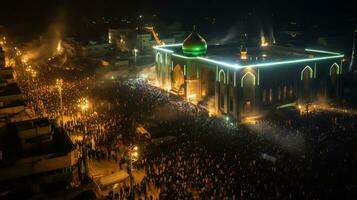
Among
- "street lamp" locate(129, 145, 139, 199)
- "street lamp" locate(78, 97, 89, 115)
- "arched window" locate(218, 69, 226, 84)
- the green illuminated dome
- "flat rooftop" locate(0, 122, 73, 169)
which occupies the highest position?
the green illuminated dome

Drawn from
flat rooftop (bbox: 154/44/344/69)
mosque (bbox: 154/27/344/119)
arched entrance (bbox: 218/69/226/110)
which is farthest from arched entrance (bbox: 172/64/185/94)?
arched entrance (bbox: 218/69/226/110)

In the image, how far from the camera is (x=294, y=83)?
98.5 feet

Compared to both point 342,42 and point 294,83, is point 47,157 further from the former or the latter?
point 342,42

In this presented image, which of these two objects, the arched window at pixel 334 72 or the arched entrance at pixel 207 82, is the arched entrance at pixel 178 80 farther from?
the arched window at pixel 334 72

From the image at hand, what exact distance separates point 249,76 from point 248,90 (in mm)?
1010

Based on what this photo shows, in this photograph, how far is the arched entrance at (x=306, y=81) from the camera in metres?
30.3

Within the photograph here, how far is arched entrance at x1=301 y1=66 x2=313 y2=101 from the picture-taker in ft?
99.5

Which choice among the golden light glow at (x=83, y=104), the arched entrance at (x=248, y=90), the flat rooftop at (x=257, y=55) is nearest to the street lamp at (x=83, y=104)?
the golden light glow at (x=83, y=104)

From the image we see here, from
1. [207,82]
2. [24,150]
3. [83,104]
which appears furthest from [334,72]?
[24,150]

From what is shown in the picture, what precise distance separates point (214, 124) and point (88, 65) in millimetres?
24999

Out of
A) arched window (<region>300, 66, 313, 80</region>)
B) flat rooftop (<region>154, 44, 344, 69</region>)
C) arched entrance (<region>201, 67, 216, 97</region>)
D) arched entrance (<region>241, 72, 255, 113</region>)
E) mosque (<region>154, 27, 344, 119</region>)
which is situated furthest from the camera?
arched entrance (<region>201, 67, 216, 97</region>)

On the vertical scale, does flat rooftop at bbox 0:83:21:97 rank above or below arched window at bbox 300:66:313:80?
below

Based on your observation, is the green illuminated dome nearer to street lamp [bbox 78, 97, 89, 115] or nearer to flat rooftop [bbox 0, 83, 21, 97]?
street lamp [bbox 78, 97, 89, 115]

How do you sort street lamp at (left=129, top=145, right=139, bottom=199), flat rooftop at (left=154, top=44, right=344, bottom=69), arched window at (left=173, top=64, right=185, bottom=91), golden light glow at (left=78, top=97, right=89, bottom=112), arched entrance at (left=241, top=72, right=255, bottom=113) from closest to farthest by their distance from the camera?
street lamp at (left=129, top=145, right=139, bottom=199), arched entrance at (left=241, top=72, right=255, bottom=113), flat rooftop at (left=154, top=44, right=344, bottom=69), golden light glow at (left=78, top=97, right=89, bottom=112), arched window at (left=173, top=64, right=185, bottom=91)
